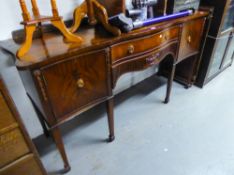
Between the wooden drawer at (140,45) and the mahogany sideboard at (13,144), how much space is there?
567 mm

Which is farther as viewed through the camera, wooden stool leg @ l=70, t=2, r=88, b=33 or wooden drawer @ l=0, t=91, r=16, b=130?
wooden stool leg @ l=70, t=2, r=88, b=33

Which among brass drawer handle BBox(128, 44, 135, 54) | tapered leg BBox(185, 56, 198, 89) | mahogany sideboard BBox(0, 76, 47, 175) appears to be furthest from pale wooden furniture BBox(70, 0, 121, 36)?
tapered leg BBox(185, 56, 198, 89)

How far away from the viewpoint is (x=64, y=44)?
0.90 meters

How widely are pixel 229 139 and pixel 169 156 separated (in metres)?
0.53

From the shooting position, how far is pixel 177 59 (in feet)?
4.99

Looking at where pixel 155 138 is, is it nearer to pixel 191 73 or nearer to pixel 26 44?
pixel 191 73

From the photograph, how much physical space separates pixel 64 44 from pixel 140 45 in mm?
470

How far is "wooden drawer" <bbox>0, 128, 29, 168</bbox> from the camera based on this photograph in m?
0.74

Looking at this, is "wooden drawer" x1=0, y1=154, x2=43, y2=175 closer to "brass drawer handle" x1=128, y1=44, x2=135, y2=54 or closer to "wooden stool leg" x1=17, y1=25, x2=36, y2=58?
"wooden stool leg" x1=17, y1=25, x2=36, y2=58

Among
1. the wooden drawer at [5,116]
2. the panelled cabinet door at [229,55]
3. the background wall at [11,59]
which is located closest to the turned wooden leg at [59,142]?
the wooden drawer at [5,116]

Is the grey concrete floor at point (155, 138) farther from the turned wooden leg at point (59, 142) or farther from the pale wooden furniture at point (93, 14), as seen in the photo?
the pale wooden furniture at point (93, 14)

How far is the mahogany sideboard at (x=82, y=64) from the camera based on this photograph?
79cm

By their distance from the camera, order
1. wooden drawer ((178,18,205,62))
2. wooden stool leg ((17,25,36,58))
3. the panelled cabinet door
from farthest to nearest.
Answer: the panelled cabinet door → wooden drawer ((178,18,205,62)) → wooden stool leg ((17,25,36,58))

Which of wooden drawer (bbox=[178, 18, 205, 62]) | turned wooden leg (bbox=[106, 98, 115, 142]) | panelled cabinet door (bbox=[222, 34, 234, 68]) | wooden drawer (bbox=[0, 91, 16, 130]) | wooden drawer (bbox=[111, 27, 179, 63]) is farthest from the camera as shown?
panelled cabinet door (bbox=[222, 34, 234, 68])
